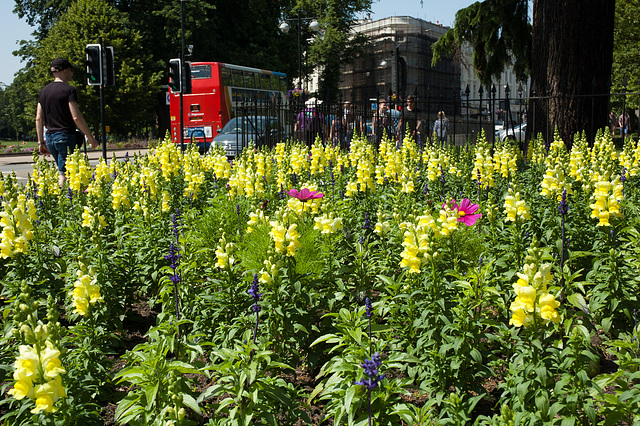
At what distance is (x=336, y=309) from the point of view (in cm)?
393

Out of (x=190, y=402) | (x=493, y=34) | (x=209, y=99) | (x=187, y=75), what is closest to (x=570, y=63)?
(x=493, y=34)

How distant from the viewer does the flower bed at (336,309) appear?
2.40 m

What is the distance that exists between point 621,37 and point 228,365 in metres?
30.6

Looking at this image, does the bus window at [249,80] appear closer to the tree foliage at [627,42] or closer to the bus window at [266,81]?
the bus window at [266,81]

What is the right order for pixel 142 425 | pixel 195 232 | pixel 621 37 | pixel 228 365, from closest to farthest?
pixel 142 425, pixel 228 365, pixel 195 232, pixel 621 37

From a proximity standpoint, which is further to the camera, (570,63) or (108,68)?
(108,68)

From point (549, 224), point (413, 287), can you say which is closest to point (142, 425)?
point (413, 287)

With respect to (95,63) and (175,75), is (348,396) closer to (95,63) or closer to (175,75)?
(95,63)

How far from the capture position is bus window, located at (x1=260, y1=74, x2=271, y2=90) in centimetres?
3036

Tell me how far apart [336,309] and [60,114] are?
563cm

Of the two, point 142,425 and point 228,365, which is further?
point 228,365

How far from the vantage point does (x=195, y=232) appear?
183 inches

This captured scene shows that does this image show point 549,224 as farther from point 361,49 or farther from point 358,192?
point 361,49

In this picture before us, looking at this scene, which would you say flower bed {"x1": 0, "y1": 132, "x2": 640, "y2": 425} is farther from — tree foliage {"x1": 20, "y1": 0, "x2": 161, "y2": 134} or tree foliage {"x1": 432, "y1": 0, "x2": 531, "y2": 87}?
tree foliage {"x1": 20, "y1": 0, "x2": 161, "y2": 134}
